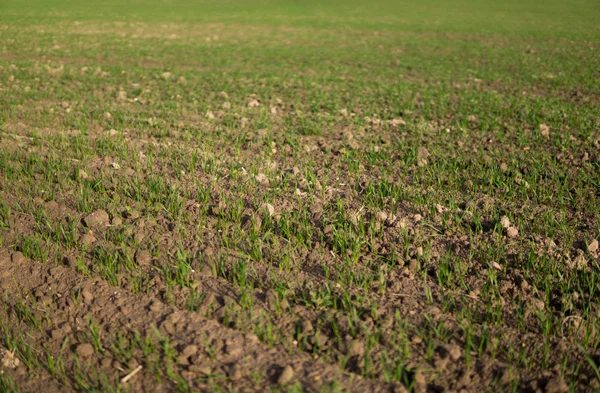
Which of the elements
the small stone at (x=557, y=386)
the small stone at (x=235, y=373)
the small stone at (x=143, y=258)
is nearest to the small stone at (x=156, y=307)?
the small stone at (x=143, y=258)

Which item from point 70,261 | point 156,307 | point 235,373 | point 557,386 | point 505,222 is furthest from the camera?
point 505,222

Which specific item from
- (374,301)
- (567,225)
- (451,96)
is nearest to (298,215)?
(374,301)

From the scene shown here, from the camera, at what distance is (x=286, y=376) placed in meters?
2.76

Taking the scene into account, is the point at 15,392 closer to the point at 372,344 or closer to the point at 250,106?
the point at 372,344

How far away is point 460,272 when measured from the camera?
371 cm

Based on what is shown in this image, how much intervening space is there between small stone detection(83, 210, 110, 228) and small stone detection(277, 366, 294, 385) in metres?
2.33

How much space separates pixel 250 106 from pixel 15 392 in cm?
695

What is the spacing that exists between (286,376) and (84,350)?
1.21 metres

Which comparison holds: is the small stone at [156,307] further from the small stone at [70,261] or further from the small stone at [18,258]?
the small stone at [18,258]

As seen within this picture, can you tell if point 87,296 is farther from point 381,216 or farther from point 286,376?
point 381,216

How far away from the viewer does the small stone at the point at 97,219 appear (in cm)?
Result: 439

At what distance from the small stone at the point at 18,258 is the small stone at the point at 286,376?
237cm

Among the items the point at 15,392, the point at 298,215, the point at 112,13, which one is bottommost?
Result: the point at 15,392

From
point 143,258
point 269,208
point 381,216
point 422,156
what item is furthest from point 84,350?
point 422,156
